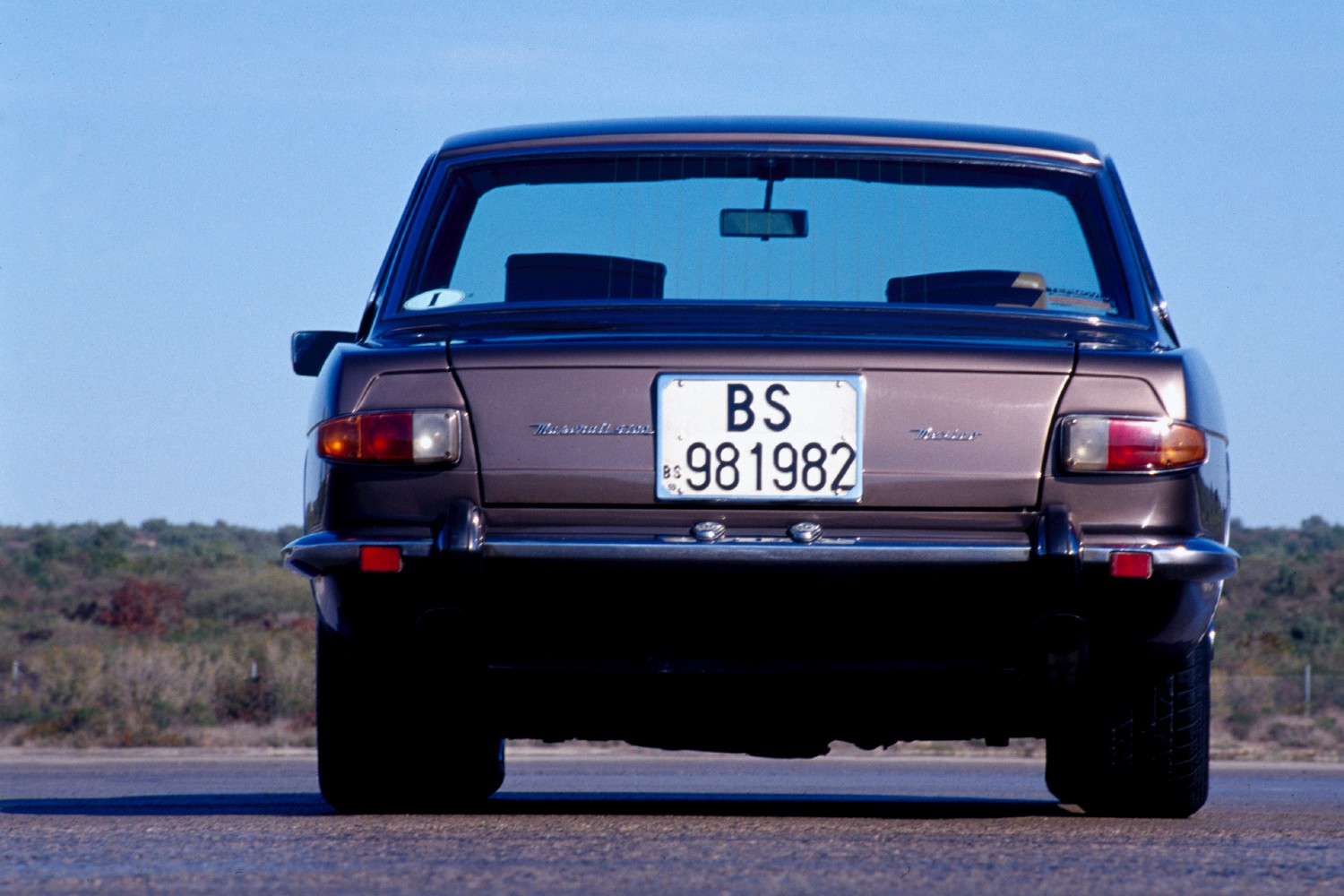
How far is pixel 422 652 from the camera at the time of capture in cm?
425

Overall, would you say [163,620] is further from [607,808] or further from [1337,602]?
[607,808]

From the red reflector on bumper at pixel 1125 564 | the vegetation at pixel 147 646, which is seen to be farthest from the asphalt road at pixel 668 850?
the vegetation at pixel 147 646

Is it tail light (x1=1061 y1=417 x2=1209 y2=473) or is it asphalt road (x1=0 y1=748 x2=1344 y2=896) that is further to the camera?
tail light (x1=1061 y1=417 x2=1209 y2=473)

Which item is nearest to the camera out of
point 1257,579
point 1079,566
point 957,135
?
point 1079,566

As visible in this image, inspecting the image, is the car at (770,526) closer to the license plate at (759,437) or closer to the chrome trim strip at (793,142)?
the license plate at (759,437)

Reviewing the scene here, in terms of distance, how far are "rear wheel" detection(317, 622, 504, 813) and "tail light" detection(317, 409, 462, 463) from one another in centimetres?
43

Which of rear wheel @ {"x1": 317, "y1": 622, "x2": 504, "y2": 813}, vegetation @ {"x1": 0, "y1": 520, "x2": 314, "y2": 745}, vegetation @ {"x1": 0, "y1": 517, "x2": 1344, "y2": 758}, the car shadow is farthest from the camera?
vegetation @ {"x1": 0, "y1": 517, "x2": 1344, "y2": 758}

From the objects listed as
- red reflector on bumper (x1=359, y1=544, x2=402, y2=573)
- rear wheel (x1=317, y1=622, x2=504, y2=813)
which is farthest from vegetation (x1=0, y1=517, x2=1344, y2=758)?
red reflector on bumper (x1=359, y1=544, x2=402, y2=573)

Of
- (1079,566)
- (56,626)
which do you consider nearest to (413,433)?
(1079,566)

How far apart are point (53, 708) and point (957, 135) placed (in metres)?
32.2

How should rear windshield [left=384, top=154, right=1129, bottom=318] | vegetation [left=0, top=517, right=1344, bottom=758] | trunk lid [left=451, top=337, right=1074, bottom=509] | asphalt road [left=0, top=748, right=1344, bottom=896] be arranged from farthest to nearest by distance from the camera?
vegetation [left=0, top=517, right=1344, bottom=758] < rear windshield [left=384, top=154, right=1129, bottom=318] < trunk lid [left=451, top=337, right=1074, bottom=509] < asphalt road [left=0, top=748, right=1344, bottom=896]

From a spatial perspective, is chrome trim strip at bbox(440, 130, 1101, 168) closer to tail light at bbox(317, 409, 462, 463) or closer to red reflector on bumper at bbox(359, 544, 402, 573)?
tail light at bbox(317, 409, 462, 463)

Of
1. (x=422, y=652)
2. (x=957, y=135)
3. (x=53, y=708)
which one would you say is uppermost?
(x=957, y=135)

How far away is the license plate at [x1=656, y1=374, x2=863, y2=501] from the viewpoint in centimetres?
411
